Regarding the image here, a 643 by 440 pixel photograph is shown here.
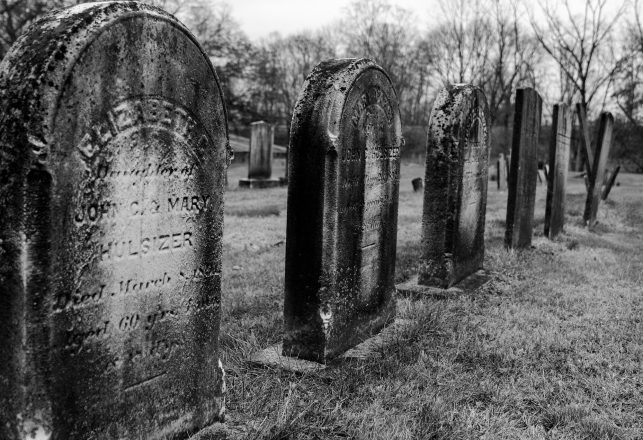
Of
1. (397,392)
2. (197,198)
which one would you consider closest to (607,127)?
(397,392)

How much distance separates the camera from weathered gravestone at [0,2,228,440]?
2236 millimetres

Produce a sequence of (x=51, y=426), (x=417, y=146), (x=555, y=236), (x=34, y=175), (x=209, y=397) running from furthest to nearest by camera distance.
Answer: (x=417, y=146) → (x=555, y=236) → (x=209, y=397) → (x=51, y=426) → (x=34, y=175)

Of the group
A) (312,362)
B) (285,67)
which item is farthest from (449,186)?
(285,67)

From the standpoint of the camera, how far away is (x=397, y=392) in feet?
12.4

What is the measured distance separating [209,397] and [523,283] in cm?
449

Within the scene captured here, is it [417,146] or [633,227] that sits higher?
[417,146]

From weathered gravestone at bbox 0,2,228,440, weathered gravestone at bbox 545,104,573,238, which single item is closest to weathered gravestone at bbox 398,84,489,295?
weathered gravestone at bbox 545,104,573,238

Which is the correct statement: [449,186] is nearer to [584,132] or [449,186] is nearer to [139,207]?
[139,207]

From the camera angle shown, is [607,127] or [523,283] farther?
[607,127]

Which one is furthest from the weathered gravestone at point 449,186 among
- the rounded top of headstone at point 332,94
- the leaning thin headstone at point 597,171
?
the leaning thin headstone at point 597,171

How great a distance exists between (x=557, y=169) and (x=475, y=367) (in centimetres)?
605

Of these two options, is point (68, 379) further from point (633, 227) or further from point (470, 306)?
point (633, 227)

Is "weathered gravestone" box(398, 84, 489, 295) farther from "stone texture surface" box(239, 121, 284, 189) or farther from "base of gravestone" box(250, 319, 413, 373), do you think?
"stone texture surface" box(239, 121, 284, 189)

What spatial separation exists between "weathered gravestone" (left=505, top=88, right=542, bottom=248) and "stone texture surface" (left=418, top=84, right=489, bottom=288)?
1407 millimetres
